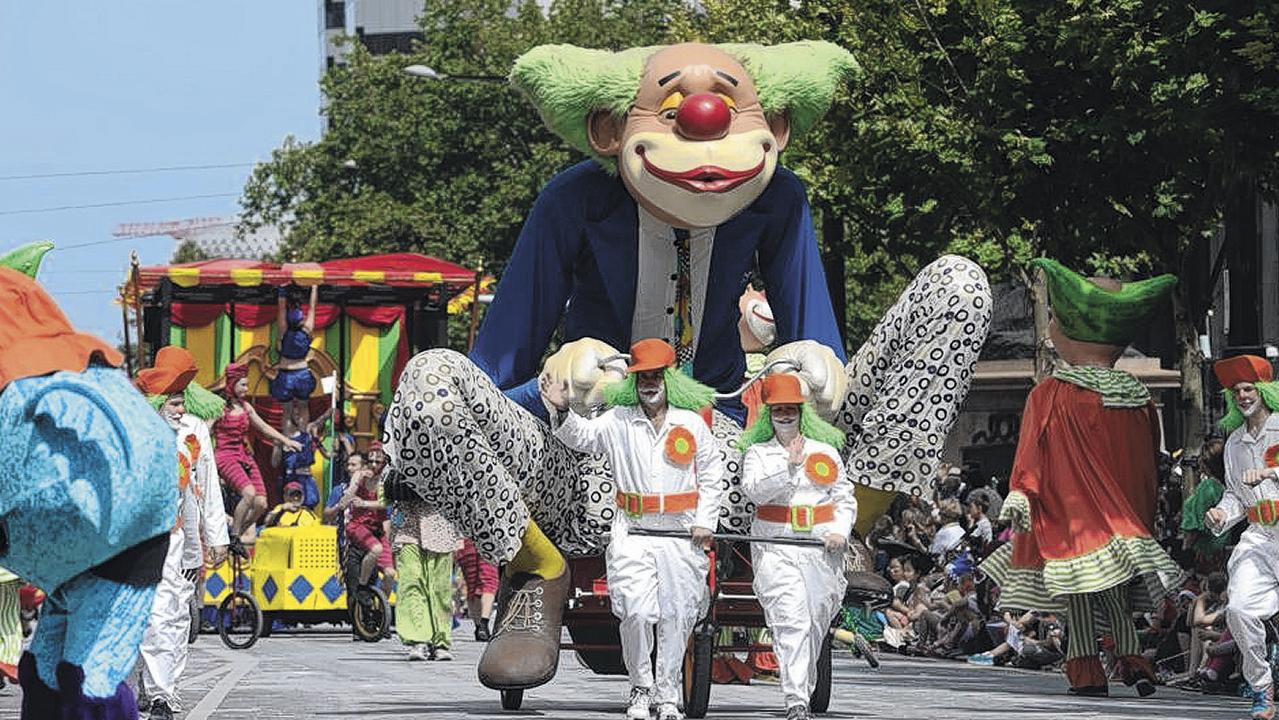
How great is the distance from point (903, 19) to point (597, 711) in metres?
12.4

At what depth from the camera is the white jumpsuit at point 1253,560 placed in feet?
49.2

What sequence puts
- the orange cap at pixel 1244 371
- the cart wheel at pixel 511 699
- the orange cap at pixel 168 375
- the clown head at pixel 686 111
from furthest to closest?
the orange cap at pixel 1244 371 < the orange cap at pixel 168 375 < the cart wheel at pixel 511 699 < the clown head at pixel 686 111

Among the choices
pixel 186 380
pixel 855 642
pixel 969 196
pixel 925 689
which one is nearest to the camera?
pixel 186 380

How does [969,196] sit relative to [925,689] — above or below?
above

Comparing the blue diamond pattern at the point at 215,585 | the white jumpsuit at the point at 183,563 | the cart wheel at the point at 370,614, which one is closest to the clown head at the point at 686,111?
the white jumpsuit at the point at 183,563

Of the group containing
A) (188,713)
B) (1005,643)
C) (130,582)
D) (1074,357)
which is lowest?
(1005,643)

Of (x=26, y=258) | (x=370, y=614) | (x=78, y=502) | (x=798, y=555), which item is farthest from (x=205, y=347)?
(x=78, y=502)

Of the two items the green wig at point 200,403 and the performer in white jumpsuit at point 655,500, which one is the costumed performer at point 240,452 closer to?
the green wig at point 200,403

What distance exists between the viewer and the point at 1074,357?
18.3 meters

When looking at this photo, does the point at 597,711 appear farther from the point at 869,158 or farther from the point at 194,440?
the point at 869,158

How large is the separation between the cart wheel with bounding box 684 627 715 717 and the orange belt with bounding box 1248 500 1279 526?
10.6 feet

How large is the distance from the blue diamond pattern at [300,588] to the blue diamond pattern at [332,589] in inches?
5.3

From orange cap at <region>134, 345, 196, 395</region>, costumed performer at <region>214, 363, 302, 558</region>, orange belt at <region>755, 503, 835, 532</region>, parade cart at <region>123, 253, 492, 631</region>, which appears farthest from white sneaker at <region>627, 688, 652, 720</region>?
parade cart at <region>123, 253, 492, 631</region>

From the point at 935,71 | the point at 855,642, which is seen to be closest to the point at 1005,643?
the point at 855,642
